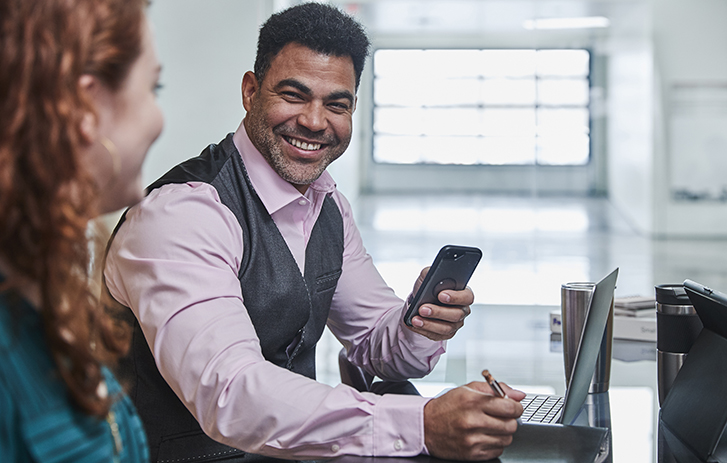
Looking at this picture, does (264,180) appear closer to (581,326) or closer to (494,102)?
(581,326)

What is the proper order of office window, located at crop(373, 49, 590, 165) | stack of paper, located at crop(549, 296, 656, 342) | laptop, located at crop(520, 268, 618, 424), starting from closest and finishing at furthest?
laptop, located at crop(520, 268, 618, 424) < stack of paper, located at crop(549, 296, 656, 342) < office window, located at crop(373, 49, 590, 165)

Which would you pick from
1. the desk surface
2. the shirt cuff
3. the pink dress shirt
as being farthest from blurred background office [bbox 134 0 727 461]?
the shirt cuff

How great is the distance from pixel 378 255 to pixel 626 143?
565 cm

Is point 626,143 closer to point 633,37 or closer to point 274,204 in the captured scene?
point 633,37

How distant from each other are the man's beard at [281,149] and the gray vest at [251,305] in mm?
69

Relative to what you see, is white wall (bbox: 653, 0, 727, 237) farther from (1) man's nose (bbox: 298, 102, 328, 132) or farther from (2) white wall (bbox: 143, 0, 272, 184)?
(1) man's nose (bbox: 298, 102, 328, 132)

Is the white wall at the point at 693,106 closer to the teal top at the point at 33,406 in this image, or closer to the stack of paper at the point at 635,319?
the stack of paper at the point at 635,319

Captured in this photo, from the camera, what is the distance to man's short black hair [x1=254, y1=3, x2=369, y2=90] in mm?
Answer: 1634

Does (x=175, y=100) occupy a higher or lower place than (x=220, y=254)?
higher

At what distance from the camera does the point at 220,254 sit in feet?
4.15

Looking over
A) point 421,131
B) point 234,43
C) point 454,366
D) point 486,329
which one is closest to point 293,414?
point 454,366

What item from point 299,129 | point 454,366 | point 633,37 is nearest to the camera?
point 299,129

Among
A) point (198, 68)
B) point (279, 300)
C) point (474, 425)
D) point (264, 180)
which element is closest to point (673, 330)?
point (474, 425)

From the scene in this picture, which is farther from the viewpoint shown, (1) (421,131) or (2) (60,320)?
(1) (421,131)
